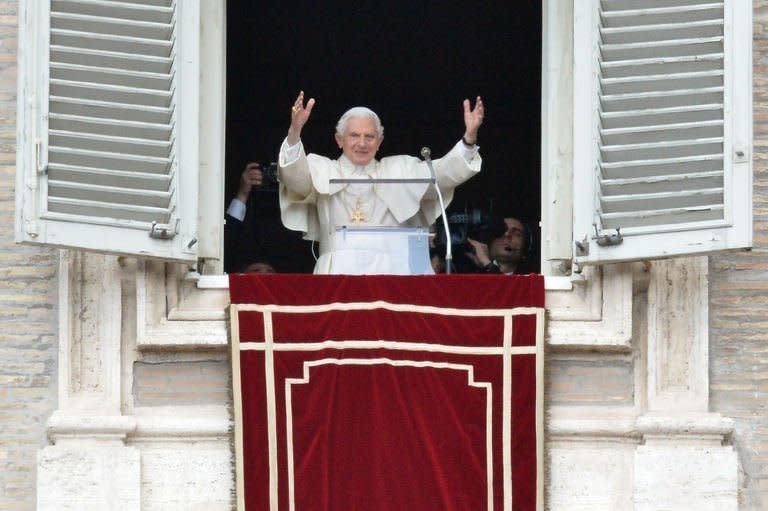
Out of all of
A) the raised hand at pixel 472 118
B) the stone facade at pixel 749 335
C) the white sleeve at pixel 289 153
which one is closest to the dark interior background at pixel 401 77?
the raised hand at pixel 472 118

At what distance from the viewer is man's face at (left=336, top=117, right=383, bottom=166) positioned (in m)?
11.8

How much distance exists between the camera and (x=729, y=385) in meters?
10.6

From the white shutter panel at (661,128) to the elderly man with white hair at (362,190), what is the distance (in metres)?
0.84

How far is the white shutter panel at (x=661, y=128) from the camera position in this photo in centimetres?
1034

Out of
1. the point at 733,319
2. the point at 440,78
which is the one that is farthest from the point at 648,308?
the point at 440,78

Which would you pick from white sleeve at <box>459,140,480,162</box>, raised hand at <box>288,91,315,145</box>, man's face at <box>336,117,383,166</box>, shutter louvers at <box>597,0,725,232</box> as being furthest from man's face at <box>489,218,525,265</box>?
shutter louvers at <box>597,0,725,232</box>

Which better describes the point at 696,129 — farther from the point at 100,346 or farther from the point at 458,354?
the point at 100,346

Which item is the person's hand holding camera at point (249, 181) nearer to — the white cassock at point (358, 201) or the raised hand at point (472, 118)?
the white cassock at point (358, 201)

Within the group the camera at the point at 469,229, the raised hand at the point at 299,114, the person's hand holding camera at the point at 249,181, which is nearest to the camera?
the raised hand at the point at 299,114

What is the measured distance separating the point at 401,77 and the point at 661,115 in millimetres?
5127

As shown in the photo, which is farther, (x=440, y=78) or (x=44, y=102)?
(x=440, y=78)

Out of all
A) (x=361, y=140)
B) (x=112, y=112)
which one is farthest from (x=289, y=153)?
(x=112, y=112)

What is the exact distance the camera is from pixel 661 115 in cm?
1048

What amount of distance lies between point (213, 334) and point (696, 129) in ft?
6.99
